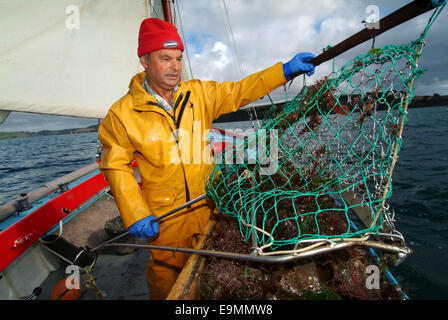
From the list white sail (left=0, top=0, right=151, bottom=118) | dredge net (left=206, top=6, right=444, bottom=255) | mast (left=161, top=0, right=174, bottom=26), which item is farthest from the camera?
mast (left=161, top=0, right=174, bottom=26)

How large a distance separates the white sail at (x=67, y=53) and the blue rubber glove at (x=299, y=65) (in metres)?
4.51

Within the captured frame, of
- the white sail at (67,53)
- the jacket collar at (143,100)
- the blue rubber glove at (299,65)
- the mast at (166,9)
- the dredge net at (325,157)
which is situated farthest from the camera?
the mast at (166,9)

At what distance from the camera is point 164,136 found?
2.54 m

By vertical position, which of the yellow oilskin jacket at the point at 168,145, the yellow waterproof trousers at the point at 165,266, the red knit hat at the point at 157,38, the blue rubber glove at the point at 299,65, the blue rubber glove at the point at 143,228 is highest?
the red knit hat at the point at 157,38

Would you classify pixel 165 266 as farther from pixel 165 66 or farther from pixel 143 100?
pixel 165 66

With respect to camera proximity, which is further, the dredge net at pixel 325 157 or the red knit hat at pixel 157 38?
the red knit hat at pixel 157 38

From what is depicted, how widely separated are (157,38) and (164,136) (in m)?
1.20

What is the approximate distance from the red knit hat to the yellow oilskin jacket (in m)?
0.46

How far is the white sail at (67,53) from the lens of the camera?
3500 millimetres

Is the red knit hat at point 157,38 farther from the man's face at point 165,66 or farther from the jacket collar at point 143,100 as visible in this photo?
the jacket collar at point 143,100

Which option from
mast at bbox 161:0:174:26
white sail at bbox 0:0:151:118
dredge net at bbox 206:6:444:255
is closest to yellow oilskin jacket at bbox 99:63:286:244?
dredge net at bbox 206:6:444:255

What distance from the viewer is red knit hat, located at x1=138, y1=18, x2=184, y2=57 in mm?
2467

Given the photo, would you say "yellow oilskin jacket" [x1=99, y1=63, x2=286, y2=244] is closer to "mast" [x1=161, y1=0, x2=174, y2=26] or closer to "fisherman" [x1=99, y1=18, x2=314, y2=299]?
"fisherman" [x1=99, y1=18, x2=314, y2=299]

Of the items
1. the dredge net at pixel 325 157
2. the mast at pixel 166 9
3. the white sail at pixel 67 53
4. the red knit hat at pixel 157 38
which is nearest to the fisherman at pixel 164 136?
the red knit hat at pixel 157 38
